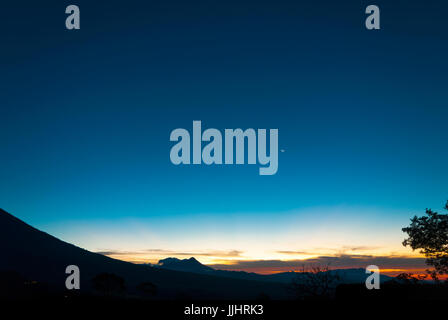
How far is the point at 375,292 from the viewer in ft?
111
